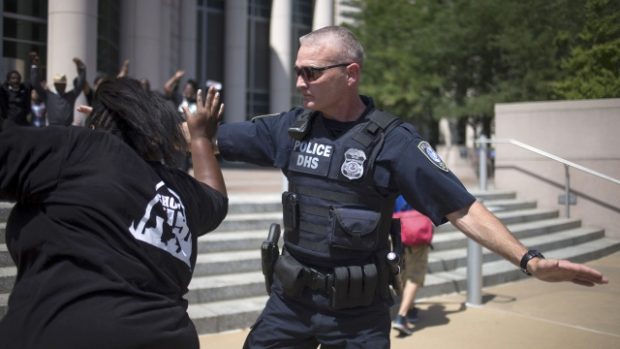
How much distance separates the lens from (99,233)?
5.60 ft

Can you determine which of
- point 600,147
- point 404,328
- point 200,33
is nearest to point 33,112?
point 404,328

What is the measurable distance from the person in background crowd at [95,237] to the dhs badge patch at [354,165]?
0.85 meters

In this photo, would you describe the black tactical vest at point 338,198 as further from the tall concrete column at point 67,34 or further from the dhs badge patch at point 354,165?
Answer: the tall concrete column at point 67,34

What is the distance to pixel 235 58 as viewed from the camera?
77.7 ft

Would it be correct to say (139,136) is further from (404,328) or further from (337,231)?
(404,328)

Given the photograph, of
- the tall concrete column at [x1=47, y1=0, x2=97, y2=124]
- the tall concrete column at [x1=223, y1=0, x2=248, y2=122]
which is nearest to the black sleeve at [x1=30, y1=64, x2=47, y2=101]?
the tall concrete column at [x1=47, y1=0, x2=97, y2=124]

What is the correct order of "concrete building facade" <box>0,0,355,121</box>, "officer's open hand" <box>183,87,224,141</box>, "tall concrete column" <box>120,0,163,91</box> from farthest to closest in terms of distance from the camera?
1. "tall concrete column" <box>120,0,163,91</box>
2. "concrete building facade" <box>0,0,355,121</box>
3. "officer's open hand" <box>183,87,224,141</box>

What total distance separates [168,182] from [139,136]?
0.17 m

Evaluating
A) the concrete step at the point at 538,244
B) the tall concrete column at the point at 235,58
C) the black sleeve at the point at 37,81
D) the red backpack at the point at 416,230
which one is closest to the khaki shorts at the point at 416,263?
the red backpack at the point at 416,230

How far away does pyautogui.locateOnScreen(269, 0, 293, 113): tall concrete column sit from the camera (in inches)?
960

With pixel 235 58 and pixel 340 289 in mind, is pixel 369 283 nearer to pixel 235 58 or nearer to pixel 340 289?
pixel 340 289

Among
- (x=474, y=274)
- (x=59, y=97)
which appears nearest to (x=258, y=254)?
(x=474, y=274)

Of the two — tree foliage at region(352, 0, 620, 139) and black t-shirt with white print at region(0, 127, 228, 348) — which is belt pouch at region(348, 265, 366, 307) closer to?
black t-shirt with white print at region(0, 127, 228, 348)

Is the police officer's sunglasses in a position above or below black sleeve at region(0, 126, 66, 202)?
above
